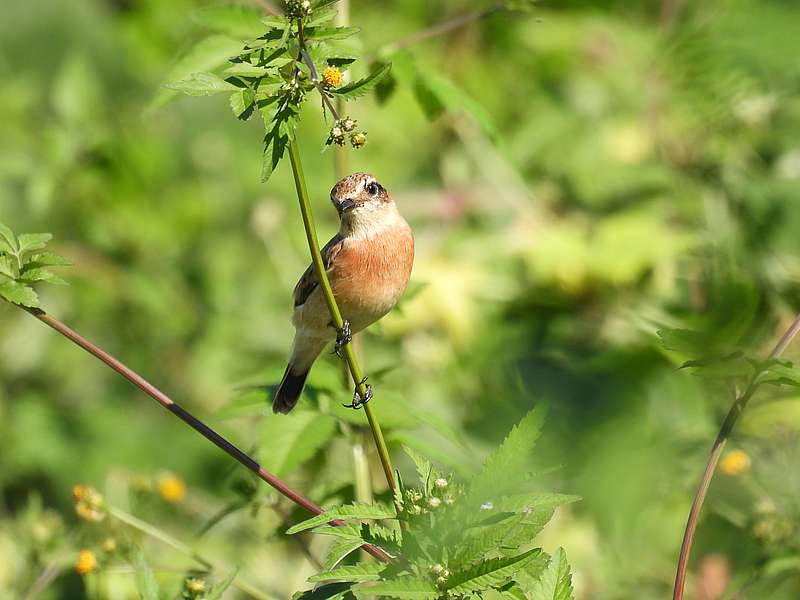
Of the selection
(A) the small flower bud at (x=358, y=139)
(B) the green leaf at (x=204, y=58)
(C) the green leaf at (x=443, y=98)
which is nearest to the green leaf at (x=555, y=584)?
(A) the small flower bud at (x=358, y=139)

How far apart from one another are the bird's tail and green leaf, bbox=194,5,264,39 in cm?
96

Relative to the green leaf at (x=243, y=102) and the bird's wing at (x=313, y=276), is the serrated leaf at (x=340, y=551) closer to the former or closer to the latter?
the green leaf at (x=243, y=102)

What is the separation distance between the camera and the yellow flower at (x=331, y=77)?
1.85 metres

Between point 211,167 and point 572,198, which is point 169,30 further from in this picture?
point 572,198

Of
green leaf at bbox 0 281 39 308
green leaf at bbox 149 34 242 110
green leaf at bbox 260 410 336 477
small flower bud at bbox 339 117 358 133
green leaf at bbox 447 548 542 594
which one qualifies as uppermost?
green leaf at bbox 149 34 242 110

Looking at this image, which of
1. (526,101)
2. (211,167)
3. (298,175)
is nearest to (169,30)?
(211,167)

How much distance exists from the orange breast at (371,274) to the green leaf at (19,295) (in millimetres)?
1162

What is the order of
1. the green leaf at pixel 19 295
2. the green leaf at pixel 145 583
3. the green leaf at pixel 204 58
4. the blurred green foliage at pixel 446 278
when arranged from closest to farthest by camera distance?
the green leaf at pixel 19 295 → the green leaf at pixel 145 583 → the green leaf at pixel 204 58 → the blurred green foliage at pixel 446 278

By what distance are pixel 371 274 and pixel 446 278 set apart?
8.08 ft

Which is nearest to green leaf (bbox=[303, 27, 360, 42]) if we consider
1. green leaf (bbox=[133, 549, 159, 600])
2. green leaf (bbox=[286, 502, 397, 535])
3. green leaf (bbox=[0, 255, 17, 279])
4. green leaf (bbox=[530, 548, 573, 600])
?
green leaf (bbox=[0, 255, 17, 279])

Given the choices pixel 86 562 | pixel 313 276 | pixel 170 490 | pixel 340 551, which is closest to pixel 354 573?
pixel 340 551

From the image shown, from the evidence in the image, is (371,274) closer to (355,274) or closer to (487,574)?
(355,274)

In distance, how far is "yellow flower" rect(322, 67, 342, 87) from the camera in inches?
73.0

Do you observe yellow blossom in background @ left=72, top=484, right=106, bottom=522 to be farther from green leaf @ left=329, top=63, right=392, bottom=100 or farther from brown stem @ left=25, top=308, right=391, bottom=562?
green leaf @ left=329, top=63, right=392, bottom=100
